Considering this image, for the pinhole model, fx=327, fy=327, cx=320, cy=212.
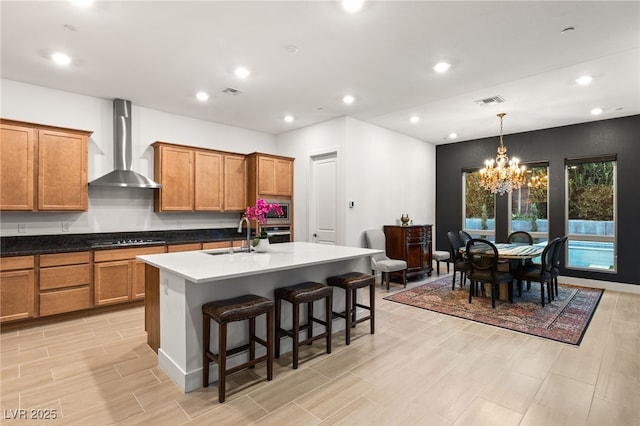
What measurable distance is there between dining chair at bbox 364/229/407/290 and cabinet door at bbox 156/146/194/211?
10.2 feet

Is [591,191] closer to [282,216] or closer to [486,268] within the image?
[486,268]

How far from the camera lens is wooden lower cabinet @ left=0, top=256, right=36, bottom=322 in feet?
11.9

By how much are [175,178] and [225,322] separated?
3.58 meters

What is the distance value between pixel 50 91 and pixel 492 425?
6.01 meters

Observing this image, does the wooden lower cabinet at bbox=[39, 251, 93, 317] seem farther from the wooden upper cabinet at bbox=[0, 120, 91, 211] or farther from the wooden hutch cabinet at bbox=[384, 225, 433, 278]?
the wooden hutch cabinet at bbox=[384, 225, 433, 278]

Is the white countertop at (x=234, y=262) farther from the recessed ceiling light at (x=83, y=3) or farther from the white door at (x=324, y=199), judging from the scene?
the white door at (x=324, y=199)

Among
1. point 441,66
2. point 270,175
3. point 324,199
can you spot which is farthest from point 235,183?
point 441,66

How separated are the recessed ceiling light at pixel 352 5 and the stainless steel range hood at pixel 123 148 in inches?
145

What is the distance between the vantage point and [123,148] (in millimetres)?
4832

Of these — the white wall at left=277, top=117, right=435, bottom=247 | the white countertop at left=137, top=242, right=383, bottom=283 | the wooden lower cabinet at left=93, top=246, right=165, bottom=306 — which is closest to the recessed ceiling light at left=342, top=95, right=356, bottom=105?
A: the white wall at left=277, top=117, right=435, bottom=247

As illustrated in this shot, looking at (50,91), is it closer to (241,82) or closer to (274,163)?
(241,82)

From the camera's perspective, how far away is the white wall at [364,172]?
18.5 ft

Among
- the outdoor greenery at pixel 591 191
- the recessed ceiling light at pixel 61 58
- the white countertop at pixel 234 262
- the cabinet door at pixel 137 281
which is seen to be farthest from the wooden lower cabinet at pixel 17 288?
the outdoor greenery at pixel 591 191

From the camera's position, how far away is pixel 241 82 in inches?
164
